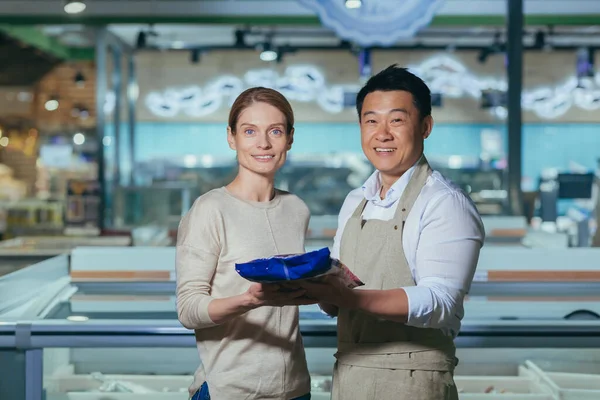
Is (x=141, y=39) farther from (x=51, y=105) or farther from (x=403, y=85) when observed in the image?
(x=403, y=85)

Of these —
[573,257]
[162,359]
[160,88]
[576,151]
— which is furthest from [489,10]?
[162,359]

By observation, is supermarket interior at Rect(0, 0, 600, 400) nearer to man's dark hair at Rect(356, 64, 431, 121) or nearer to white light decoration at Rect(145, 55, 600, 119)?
white light decoration at Rect(145, 55, 600, 119)

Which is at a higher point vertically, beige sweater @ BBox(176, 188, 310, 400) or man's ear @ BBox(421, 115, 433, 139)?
man's ear @ BBox(421, 115, 433, 139)

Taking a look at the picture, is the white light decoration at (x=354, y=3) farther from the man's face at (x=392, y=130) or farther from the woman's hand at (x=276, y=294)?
the woman's hand at (x=276, y=294)

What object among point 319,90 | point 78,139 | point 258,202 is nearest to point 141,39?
point 319,90

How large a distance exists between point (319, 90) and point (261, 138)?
11168mm

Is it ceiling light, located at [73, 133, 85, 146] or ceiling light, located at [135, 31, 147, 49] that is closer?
ceiling light, located at [135, 31, 147, 49]

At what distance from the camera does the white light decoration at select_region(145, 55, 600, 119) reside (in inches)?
495

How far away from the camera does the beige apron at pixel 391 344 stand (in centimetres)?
159

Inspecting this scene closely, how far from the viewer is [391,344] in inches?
63.2

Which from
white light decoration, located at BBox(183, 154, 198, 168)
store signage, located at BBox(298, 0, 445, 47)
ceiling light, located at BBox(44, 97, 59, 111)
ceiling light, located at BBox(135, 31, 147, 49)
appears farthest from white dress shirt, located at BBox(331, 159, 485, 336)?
ceiling light, located at BBox(44, 97, 59, 111)

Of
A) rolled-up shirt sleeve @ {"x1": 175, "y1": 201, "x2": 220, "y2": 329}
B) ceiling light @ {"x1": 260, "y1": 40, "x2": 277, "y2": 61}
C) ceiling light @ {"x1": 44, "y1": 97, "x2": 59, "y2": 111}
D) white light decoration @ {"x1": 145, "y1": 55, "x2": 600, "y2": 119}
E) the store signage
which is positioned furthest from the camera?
ceiling light @ {"x1": 44, "y1": 97, "x2": 59, "y2": 111}

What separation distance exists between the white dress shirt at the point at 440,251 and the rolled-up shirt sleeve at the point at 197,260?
0.38 metres

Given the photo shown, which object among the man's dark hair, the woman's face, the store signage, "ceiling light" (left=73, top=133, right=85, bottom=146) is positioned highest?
the store signage
